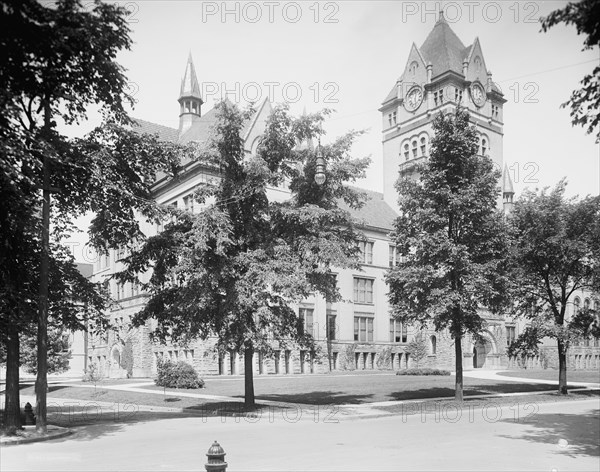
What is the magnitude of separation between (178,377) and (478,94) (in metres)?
50.4

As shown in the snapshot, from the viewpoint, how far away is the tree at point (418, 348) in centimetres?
6038

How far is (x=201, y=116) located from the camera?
194 ft

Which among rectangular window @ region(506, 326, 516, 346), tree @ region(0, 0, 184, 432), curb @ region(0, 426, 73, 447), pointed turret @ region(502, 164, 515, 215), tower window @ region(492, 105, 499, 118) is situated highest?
tower window @ region(492, 105, 499, 118)

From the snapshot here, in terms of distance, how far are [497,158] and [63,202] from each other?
59.6 metres

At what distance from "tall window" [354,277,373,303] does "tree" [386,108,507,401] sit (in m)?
31.2

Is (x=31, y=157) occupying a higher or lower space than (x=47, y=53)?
lower

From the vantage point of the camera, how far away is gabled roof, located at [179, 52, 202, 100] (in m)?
58.5

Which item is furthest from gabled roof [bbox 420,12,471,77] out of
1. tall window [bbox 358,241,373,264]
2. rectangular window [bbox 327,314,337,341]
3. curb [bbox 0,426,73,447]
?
curb [bbox 0,426,73,447]

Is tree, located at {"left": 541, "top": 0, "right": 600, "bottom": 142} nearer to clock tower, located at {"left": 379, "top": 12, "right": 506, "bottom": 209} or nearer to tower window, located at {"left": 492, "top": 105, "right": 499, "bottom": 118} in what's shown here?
clock tower, located at {"left": 379, "top": 12, "right": 506, "bottom": 209}

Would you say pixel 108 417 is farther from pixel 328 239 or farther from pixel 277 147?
pixel 277 147

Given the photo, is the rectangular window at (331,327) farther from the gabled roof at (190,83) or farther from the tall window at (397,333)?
the gabled roof at (190,83)

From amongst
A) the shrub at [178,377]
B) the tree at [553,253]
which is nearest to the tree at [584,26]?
the tree at [553,253]

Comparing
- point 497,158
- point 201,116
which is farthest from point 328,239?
point 497,158

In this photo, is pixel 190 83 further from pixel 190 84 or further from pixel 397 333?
pixel 397 333
